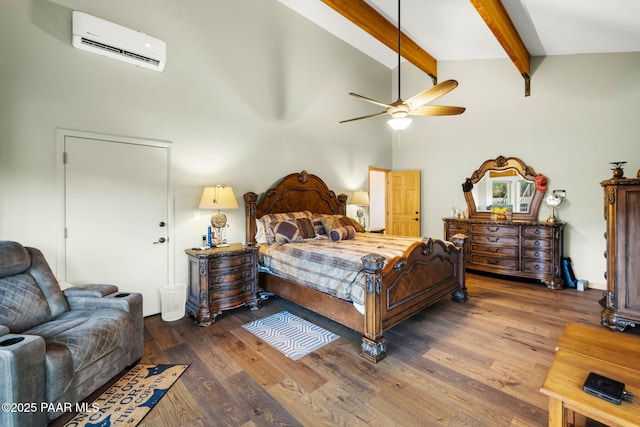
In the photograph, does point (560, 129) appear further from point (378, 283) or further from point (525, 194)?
point (378, 283)

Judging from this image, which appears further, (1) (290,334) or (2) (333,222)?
(2) (333,222)

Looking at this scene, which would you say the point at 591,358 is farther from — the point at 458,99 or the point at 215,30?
the point at 458,99

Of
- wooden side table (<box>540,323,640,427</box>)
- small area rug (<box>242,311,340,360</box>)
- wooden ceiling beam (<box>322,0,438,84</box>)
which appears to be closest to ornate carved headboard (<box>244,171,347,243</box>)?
small area rug (<box>242,311,340,360</box>)

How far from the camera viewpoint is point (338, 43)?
5371mm

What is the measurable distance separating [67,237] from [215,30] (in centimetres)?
293

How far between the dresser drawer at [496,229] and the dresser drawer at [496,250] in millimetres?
232

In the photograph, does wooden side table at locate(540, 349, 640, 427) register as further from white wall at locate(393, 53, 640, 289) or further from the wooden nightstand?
white wall at locate(393, 53, 640, 289)

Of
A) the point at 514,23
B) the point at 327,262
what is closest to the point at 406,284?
the point at 327,262

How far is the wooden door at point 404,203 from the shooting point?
630 cm

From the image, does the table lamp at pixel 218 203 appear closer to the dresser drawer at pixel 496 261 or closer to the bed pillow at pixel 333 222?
the bed pillow at pixel 333 222

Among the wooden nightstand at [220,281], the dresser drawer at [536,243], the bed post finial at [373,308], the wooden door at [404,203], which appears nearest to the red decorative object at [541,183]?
the dresser drawer at [536,243]

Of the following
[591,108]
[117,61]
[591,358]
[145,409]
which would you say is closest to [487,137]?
[591,108]

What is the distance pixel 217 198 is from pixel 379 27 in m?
3.47

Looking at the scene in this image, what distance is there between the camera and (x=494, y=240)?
4.95 m
